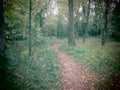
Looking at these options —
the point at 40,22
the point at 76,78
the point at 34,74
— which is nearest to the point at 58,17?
the point at 40,22

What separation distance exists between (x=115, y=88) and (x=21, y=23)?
11.1m

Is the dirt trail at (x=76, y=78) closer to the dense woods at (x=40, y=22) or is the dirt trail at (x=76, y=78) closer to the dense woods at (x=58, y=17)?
the dense woods at (x=40, y=22)

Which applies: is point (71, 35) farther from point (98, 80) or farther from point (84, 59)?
point (98, 80)

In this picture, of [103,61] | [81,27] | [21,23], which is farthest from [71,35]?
[81,27]

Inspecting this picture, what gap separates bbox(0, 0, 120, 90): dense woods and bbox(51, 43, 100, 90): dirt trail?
374 centimetres

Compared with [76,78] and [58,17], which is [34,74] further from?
[58,17]

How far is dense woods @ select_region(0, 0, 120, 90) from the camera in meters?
13.2

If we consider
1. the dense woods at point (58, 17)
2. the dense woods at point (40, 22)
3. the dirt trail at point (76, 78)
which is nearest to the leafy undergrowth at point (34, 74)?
the dirt trail at point (76, 78)

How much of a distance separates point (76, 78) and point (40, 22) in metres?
21.1

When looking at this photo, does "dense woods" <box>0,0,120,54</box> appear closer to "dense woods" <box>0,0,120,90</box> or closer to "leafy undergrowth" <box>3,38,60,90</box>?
"dense woods" <box>0,0,120,90</box>

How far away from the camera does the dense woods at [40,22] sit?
13.2 meters

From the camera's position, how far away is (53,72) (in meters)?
11.3

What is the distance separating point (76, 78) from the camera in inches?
425

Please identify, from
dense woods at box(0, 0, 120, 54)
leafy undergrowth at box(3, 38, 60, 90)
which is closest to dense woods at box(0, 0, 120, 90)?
dense woods at box(0, 0, 120, 54)
